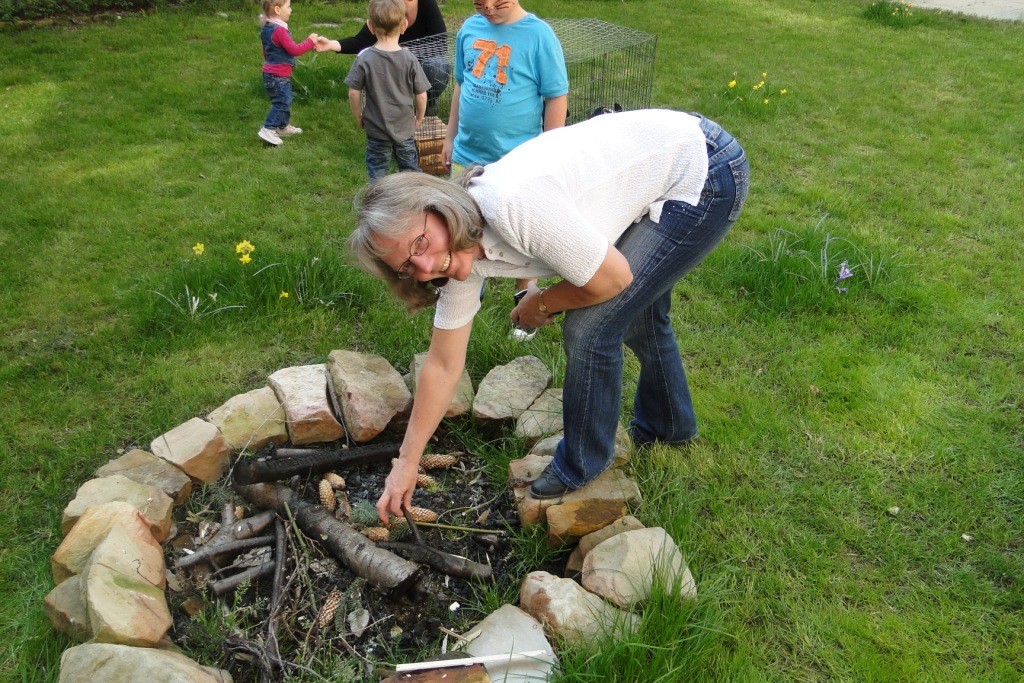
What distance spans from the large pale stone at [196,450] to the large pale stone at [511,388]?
2.93 ft

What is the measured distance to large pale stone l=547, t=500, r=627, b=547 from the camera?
2.27 m

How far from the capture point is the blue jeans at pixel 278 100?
5.43 meters

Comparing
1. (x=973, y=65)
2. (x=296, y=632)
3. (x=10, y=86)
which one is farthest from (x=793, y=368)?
(x=10, y=86)

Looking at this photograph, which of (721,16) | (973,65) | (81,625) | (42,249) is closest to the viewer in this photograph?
(81,625)

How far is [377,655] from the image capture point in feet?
6.55

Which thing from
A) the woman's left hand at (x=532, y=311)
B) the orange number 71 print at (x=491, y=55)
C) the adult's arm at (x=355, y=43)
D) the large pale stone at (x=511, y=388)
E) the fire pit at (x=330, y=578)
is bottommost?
the fire pit at (x=330, y=578)

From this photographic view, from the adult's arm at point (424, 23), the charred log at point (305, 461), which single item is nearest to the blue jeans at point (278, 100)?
the adult's arm at point (424, 23)

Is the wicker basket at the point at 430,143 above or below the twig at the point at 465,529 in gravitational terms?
above

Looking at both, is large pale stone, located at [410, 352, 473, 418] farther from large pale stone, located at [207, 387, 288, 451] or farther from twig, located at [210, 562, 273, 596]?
twig, located at [210, 562, 273, 596]

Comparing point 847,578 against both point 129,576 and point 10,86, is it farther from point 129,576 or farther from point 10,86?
point 10,86

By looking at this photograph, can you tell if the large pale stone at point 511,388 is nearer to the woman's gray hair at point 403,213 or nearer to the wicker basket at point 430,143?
the woman's gray hair at point 403,213

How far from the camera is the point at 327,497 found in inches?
94.7

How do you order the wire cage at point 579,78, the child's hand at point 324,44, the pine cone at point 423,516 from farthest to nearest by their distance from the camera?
the wire cage at point 579,78 < the child's hand at point 324,44 < the pine cone at point 423,516

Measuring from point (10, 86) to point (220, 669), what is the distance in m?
6.26
